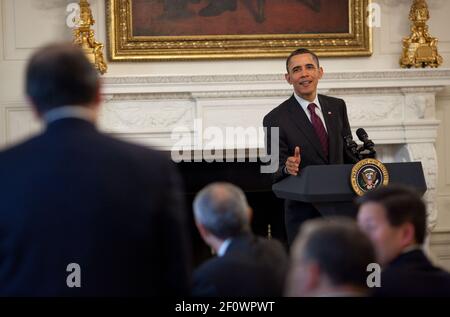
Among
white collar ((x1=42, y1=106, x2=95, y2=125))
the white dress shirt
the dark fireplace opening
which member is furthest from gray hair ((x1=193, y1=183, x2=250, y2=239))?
the dark fireplace opening

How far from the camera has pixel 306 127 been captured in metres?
5.21

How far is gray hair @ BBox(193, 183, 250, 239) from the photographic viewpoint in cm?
272

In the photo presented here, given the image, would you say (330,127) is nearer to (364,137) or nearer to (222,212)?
(364,137)

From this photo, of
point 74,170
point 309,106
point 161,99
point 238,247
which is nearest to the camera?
point 74,170

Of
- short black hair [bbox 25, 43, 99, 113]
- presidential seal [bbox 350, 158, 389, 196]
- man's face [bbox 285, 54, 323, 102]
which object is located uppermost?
man's face [bbox 285, 54, 323, 102]

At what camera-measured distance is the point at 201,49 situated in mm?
8258

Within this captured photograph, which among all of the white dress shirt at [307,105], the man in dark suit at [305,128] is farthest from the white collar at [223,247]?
the white dress shirt at [307,105]

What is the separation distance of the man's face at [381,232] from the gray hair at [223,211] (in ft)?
1.38

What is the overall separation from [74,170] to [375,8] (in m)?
6.65

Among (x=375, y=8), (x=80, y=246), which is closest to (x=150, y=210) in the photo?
(x=80, y=246)

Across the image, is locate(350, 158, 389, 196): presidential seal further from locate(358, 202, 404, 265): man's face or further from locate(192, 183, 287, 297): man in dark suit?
locate(192, 183, 287, 297): man in dark suit

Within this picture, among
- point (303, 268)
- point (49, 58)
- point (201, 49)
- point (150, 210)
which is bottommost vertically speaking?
point (303, 268)

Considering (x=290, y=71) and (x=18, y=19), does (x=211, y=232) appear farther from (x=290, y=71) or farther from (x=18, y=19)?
(x=18, y=19)

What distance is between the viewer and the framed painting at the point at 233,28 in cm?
818
